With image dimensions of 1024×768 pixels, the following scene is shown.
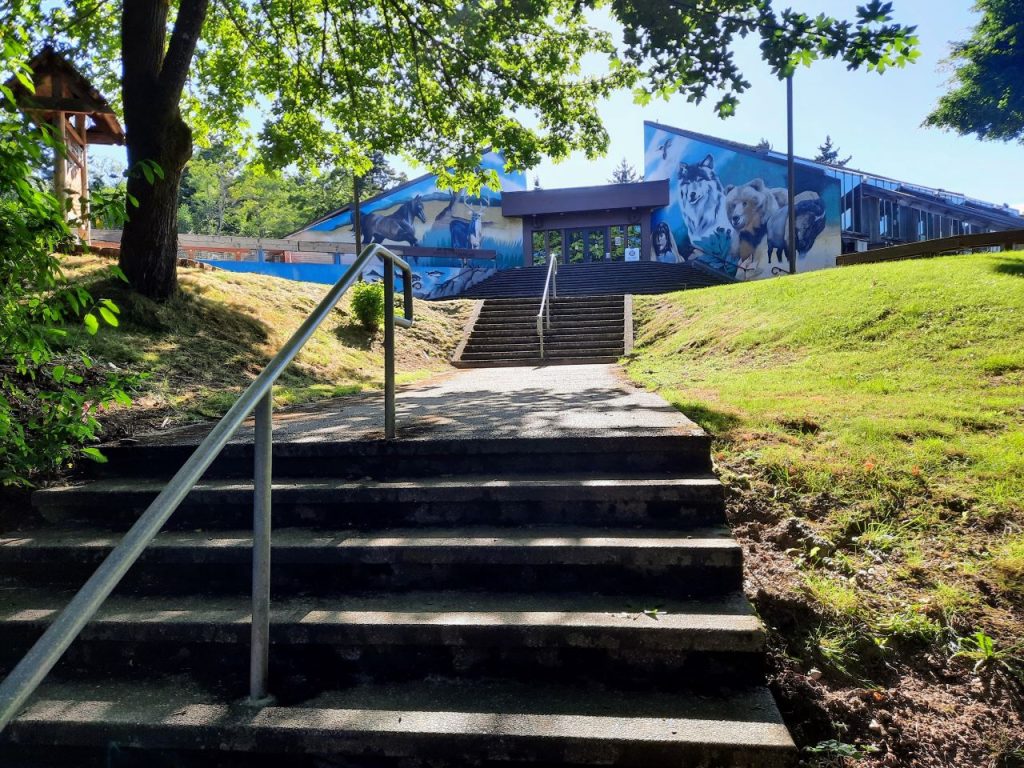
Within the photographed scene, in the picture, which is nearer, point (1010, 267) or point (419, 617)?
point (419, 617)

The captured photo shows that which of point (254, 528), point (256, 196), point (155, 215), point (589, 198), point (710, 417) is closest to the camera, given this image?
point (254, 528)

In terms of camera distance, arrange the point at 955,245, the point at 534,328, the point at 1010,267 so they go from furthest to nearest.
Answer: the point at 534,328 → the point at 955,245 → the point at 1010,267

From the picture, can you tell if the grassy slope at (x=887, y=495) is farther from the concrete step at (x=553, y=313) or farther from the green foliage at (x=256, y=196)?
the green foliage at (x=256, y=196)

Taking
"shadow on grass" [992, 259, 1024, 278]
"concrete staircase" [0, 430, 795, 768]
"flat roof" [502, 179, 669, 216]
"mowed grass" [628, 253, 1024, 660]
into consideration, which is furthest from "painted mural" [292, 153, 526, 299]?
"concrete staircase" [0, 430, 795, 768]

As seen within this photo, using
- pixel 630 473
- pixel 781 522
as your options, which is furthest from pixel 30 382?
pixel 781 522

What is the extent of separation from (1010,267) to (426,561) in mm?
9908

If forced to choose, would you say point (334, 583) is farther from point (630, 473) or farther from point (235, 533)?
point (630, 473)

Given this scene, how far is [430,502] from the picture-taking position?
280 cm

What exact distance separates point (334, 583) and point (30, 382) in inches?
115

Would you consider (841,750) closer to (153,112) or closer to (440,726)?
(440,726)

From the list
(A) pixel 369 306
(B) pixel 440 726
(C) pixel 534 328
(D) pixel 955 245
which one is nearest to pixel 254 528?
(B) pixel 440 726

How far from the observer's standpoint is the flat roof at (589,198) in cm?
2888

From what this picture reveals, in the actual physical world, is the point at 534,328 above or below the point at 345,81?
below

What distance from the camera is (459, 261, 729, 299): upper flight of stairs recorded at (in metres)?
24.8
